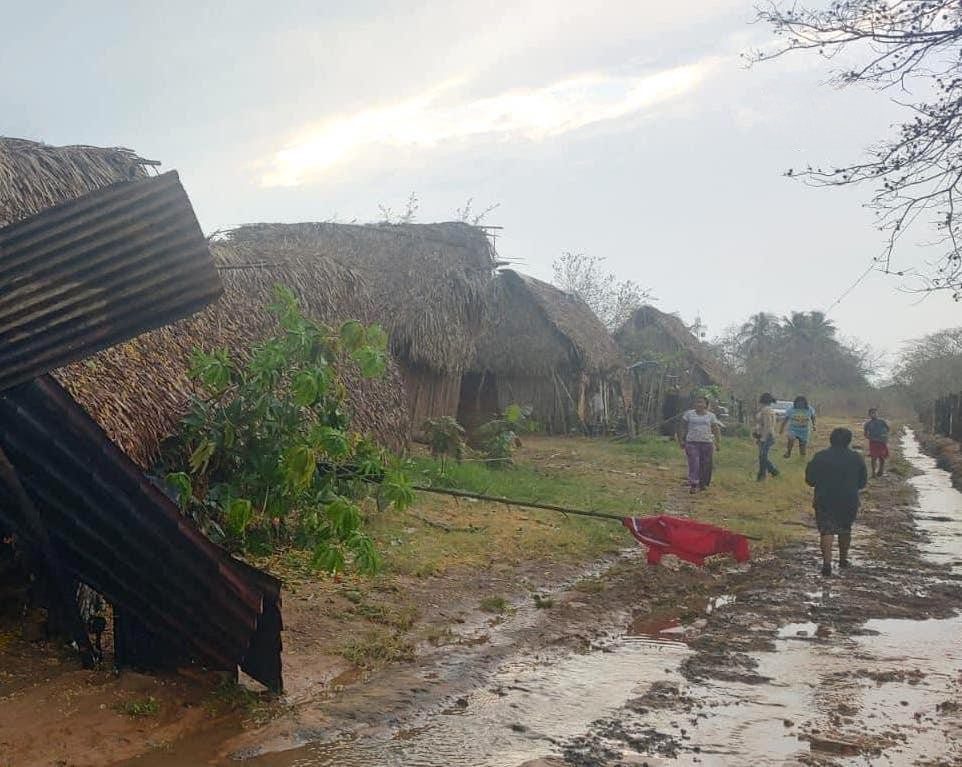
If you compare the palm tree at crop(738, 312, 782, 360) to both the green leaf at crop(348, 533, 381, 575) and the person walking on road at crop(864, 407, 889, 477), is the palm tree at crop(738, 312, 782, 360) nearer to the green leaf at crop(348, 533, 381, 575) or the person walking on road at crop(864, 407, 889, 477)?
the person walking on road at crop(864, 407, 889, 477)

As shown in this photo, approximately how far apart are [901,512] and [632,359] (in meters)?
13.9

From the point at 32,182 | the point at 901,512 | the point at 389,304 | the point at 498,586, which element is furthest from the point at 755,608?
the point at 389,304

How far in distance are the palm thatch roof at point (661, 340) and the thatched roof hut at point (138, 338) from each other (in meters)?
19.4

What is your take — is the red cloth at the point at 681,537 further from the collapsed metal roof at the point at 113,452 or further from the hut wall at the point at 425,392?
the hut wall at the point at 425,392

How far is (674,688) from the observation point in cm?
608

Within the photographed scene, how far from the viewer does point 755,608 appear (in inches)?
Result: 327

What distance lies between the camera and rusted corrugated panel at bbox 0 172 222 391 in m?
4.04

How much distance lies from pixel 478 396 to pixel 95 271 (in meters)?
20.1

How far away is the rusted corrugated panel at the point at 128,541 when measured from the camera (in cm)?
463

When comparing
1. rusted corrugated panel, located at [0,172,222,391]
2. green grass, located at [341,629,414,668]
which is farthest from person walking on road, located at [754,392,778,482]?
rusted corrugated panel, located at [0,172,222,391]

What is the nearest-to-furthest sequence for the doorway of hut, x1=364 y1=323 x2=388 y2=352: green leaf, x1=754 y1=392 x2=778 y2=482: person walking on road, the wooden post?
the wooden post, x1=364 y1=323 x2=388 y2=352: green leaf, x1=754 y1=392 x2=778 y2=482: person walking on road, the doorway of hut

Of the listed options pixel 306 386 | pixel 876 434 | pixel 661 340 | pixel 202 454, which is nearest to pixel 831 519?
pixel 306 386

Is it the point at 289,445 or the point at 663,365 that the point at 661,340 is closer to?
the point at 663,365

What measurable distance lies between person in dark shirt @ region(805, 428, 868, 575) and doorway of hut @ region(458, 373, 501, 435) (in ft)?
46.0
